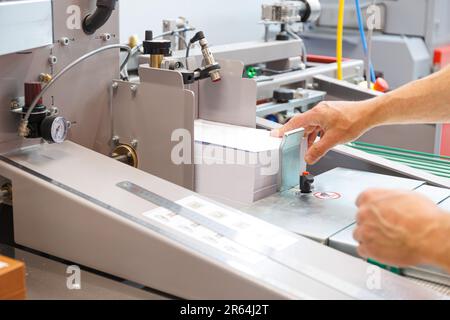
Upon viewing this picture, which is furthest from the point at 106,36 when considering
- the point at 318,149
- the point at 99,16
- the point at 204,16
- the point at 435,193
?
the point at 204,16

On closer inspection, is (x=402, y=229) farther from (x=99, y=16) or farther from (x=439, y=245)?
(x=99, y=16)

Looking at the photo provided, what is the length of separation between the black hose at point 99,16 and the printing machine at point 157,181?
13mm

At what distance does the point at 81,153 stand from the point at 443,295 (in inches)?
28.6

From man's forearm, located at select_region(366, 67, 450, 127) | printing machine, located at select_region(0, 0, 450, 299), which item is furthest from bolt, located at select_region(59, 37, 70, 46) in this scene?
man's forearm, located at select_region(366, 67, 450, 127)

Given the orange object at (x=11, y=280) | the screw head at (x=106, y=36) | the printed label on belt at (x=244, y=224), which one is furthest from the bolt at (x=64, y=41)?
the orange object at (x=11, y=280)

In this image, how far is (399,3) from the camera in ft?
10.4

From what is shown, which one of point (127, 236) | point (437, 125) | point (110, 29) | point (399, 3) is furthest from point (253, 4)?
point (127, 236)

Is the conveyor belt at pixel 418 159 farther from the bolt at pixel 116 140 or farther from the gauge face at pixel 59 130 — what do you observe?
the gauge face at pixel 59 130

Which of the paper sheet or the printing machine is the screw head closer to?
the printing machine

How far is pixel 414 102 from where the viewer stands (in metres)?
1.48

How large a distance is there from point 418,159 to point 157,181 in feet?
2.67

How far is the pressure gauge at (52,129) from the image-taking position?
1.27 m
